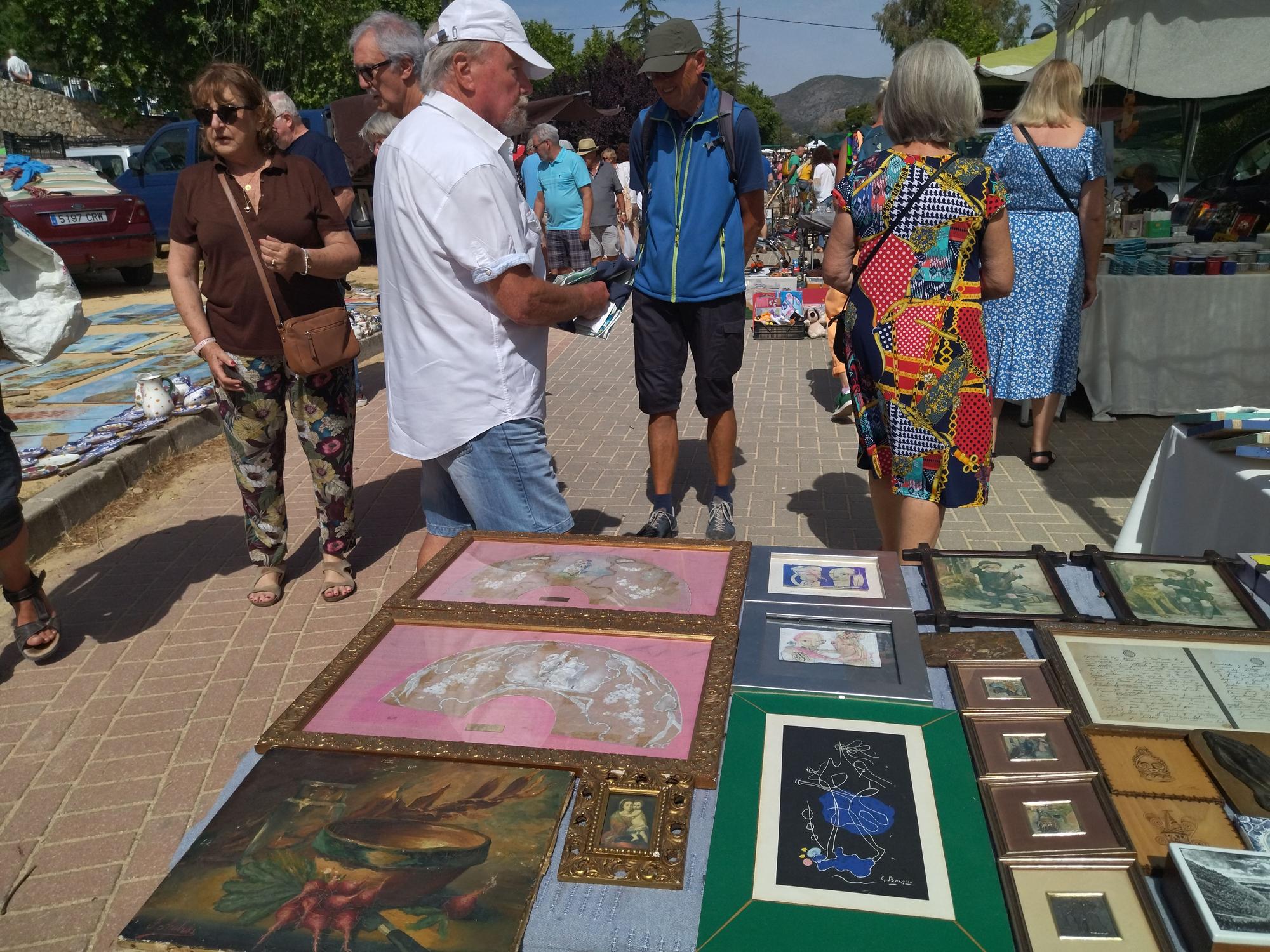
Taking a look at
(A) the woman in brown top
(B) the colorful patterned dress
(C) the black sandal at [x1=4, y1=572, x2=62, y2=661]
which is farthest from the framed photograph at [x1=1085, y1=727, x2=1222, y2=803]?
(C) the black sandal at [x1=4, y1=572, x2=62, y2=661]

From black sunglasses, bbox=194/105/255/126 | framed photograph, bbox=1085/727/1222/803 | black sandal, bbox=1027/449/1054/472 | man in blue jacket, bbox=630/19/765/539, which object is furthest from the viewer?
black sandal, bbox=1027/449/1054/472

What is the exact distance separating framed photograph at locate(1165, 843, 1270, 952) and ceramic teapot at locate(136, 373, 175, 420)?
6.41 metres

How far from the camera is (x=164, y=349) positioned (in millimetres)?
8570

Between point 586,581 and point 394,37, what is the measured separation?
2.49 m

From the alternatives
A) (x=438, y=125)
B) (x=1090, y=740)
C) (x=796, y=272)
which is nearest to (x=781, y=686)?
(x=1090, y=740)

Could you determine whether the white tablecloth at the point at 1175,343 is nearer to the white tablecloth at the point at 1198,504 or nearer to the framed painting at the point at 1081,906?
the white tablecloth at the point at 1198,504

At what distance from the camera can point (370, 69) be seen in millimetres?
3422

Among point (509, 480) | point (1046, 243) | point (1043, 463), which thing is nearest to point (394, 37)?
point (509, 480)

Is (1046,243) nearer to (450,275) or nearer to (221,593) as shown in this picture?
(450,275)

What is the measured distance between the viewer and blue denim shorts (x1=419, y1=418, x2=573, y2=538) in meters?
2.56

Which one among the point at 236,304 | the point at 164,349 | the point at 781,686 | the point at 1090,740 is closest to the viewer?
the point at 1090,740

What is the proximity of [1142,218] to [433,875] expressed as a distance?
301 inches

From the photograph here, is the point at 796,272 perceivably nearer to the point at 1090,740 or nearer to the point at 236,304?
the point at 236,304

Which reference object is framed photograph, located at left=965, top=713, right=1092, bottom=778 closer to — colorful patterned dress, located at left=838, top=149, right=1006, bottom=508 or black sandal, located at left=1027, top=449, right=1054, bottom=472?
colorful patterned dress, located at left=838, top=149, right=1006, bottom=508
